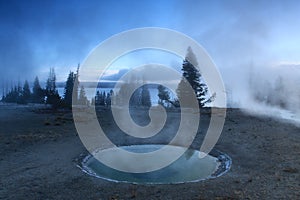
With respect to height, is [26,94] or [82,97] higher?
[26,94]

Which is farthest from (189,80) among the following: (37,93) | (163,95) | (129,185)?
(37,93)

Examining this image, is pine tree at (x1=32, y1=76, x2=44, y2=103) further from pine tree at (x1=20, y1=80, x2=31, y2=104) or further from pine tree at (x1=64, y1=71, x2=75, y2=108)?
pine tree at (x1=64, y1=71, x2=75, y2=108)

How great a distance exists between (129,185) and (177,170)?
3104mm

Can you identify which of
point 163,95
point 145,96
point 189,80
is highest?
point 189,80

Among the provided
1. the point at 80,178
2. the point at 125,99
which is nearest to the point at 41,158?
the point at 80,178

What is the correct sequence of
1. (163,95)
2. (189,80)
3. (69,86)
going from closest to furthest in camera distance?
(189,80) < (163,95) < (69,86)

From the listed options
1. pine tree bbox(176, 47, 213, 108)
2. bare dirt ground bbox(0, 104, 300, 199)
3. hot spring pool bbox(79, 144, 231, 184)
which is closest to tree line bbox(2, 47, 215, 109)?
pine tree bbox(176, 47, 213, 108)

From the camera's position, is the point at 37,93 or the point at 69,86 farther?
the point at 37,93

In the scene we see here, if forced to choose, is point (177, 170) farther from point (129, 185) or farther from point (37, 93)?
point (37, 93)

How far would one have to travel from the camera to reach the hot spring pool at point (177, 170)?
10766 millimetres

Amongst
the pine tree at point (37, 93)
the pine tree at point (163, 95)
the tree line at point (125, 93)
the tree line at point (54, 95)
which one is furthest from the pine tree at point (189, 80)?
the pine tree at point (37, 93)

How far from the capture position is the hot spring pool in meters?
10.8

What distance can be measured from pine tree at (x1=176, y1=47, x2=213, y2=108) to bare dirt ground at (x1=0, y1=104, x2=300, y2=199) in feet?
57.3

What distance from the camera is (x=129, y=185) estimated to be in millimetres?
9594
